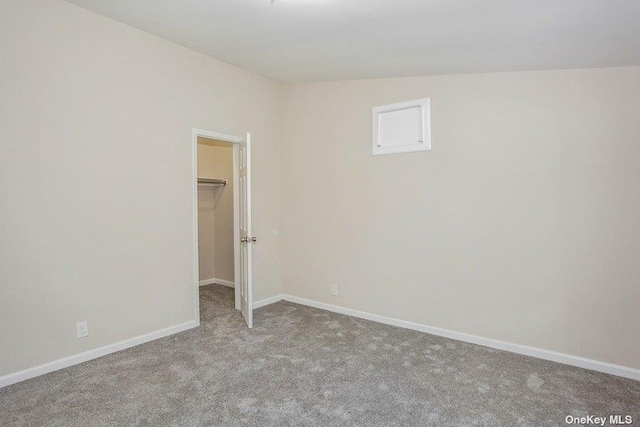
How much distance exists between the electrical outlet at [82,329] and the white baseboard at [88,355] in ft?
0.49

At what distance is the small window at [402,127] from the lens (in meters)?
3.53

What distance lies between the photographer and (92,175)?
297 centimetres

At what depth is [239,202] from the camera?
4207mm

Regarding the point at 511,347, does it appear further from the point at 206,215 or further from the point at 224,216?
the point at 206,215

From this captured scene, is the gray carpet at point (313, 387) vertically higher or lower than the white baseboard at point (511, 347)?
lower

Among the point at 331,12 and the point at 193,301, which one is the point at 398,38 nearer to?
the point at 331,12

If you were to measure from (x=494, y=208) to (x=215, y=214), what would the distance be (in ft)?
13.7

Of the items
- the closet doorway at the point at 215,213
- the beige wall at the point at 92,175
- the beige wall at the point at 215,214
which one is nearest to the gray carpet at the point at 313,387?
the beige wall at the point at 92,175

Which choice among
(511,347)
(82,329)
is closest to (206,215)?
(82,329)

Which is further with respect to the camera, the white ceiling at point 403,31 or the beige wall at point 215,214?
the beige wall at point 215,214

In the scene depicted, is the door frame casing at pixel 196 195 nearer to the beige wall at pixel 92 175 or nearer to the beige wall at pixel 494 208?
the beige wall at pixel 92 175

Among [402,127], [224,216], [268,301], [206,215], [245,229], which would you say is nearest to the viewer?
[402,127]

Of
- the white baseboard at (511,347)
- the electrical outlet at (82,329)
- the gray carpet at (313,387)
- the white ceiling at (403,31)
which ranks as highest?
the white ceiling at (403,31)

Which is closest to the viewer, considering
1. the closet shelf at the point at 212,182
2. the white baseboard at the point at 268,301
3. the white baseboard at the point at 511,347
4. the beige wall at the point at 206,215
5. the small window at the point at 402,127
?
the white baseboard at the point at 511,347
